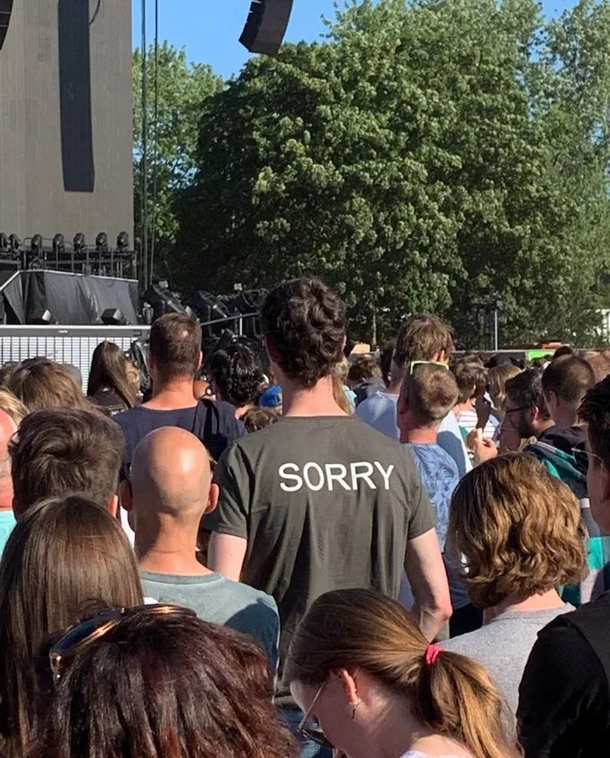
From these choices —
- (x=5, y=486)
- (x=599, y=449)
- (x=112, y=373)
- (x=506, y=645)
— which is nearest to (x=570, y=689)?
(x=599, y=449)

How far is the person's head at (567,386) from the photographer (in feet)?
15.0

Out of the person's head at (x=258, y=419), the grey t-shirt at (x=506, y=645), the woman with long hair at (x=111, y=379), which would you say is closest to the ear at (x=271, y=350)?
the grey t-shirt at (x=506, y=645)

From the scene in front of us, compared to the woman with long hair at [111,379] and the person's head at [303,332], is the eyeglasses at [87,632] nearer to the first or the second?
the person's head at [303,332]

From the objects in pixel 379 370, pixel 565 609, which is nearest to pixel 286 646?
pixel 565 609

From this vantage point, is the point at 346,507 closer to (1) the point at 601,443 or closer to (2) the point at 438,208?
(1) the point at 601,443

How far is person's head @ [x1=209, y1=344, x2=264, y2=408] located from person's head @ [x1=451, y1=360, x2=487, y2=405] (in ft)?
4.25

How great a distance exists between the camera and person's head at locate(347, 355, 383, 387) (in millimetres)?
A: 9031

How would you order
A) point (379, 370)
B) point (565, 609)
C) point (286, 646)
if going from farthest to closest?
1. point (379, 370)
2. point (286, 646)
3. point (565, 609)

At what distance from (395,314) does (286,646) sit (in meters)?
33.3

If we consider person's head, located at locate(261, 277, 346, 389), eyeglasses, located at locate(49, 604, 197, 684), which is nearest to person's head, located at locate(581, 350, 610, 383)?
person's head, located at locate(261, 277, 346, 389)

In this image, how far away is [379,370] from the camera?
29.5 ft

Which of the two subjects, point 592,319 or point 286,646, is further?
point 592,319

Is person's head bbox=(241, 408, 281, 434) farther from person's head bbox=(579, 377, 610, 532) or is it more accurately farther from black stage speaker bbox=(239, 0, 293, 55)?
black stage speaker bbox=(239, 0, 293, 55)

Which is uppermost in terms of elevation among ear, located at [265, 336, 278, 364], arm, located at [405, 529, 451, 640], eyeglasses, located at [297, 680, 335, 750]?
ear, located at [265, 336, 278, 364]
